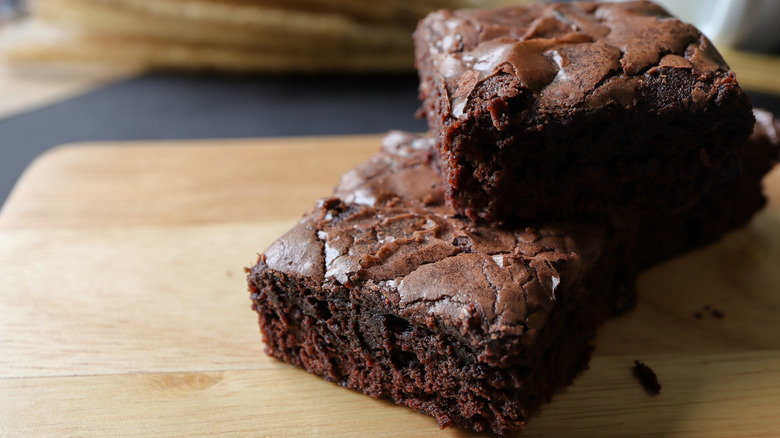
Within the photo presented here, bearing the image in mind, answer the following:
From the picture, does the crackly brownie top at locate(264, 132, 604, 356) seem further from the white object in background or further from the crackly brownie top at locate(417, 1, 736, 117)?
the white object in background

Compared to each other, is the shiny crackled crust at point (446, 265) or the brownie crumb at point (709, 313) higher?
the shiny crackled crust at point (446, 265)

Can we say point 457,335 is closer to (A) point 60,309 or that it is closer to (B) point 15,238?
(A) point 60,309

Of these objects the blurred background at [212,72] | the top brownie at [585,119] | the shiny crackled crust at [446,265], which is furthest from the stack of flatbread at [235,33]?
the shiny crackled crust at [446,265]

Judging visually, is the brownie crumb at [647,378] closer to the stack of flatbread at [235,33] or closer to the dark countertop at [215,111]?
the dark countertop at [215,111]

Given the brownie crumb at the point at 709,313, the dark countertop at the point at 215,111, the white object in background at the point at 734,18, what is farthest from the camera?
the dark countertop at the point at 215,111

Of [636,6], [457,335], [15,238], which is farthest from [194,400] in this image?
[636,6]
